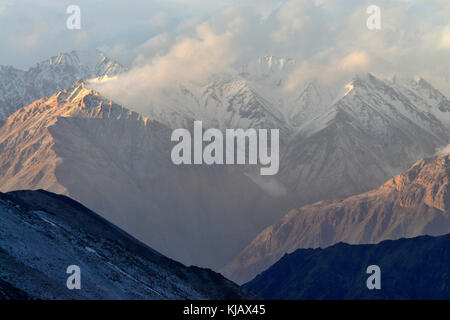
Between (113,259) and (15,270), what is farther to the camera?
(113,259)
